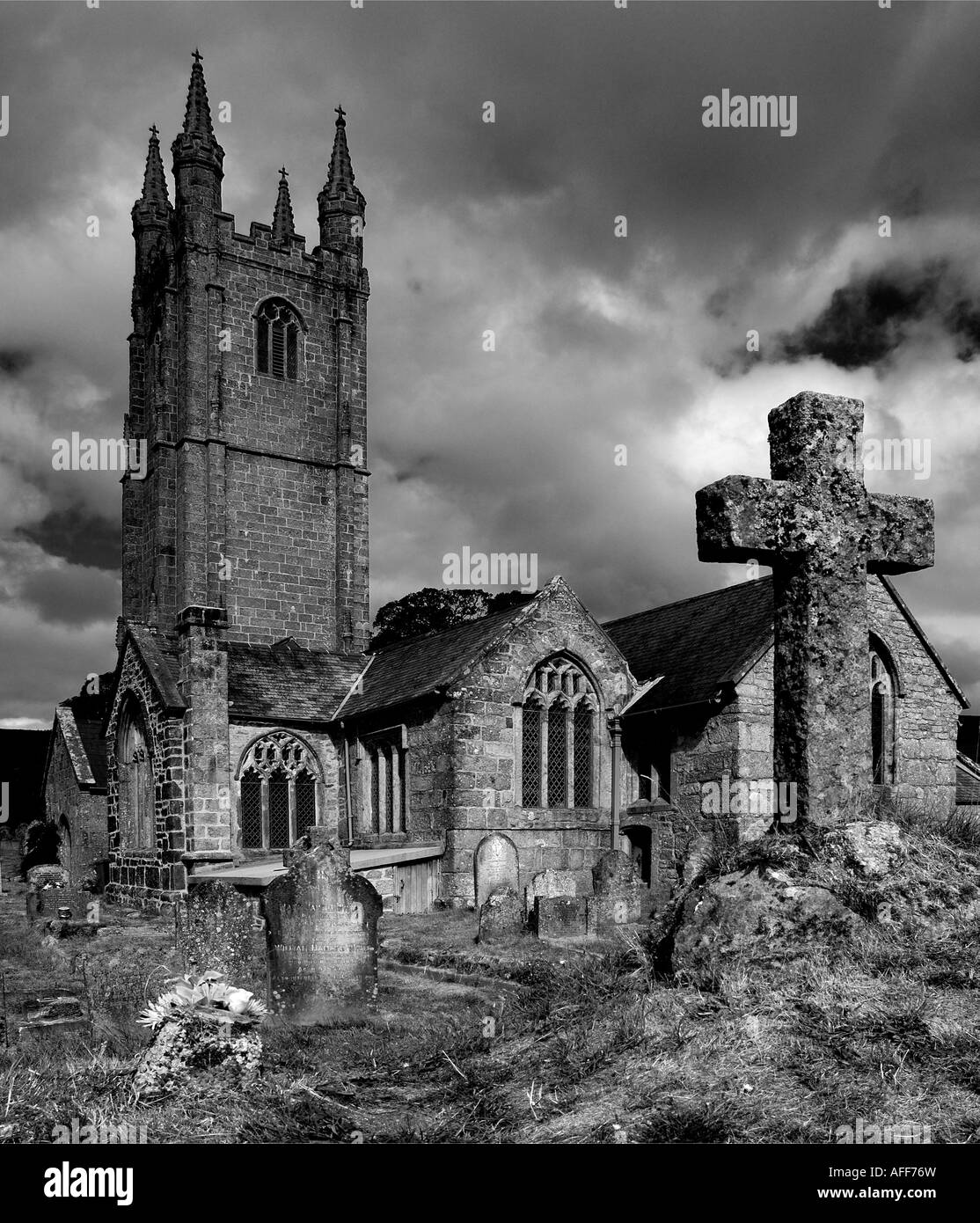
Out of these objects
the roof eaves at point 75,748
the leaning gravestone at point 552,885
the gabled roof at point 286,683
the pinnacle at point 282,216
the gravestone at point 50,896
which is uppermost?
the pinnacle at point 282,216

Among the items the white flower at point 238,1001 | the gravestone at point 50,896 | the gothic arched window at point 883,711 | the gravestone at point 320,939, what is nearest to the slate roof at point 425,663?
the gravestone at point 50,896

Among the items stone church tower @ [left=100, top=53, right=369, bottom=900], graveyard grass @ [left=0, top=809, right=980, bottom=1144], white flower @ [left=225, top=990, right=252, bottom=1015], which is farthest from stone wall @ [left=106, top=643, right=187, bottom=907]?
white flower @ [left=225, top=990, right=252, bottom=1015]

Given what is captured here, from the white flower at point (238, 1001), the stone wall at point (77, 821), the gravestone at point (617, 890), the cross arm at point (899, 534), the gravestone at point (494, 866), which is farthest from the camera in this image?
the stone wall at point (77, 821)

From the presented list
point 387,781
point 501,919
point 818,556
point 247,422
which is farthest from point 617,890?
point 247,422

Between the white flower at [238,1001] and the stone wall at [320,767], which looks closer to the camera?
the white flower at [238,1001]

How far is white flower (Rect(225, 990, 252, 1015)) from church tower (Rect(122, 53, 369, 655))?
32.8m

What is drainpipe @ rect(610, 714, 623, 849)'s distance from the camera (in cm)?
2334

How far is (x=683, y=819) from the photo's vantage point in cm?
2206

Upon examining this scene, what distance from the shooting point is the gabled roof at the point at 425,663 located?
2270 cm

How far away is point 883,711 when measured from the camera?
23703 millimetres

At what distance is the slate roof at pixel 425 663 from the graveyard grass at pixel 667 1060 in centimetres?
1443

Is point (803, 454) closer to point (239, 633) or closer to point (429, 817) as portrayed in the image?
point (429, 817)

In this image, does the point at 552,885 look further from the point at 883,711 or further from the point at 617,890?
the point at 883,711

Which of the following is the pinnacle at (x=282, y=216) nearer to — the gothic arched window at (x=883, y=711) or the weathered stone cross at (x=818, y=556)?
the gothic arched window at (x=883, y=711)
